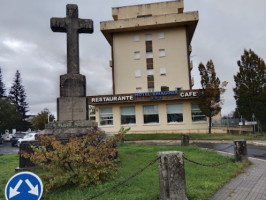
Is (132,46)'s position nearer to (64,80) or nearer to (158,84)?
(158,84)

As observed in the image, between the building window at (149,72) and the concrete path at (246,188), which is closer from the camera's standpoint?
the concrete path at (246,188)

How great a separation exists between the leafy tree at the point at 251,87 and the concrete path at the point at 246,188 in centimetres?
1831

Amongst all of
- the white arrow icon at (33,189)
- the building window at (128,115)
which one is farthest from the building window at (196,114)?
the white arrow icon at (33,189)

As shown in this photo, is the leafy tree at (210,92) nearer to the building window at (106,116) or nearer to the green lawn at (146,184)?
the building window at (106,116)

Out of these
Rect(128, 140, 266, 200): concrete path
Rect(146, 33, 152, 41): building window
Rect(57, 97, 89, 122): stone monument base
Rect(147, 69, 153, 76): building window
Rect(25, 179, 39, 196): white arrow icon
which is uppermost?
Rect(146, 33, 152, 41): building window

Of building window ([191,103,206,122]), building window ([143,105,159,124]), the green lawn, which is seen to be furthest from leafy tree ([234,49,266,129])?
the green lawn

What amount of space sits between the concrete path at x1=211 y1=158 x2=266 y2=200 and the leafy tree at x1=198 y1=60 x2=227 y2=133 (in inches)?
733

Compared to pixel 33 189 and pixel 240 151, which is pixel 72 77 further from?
pixel 240 151

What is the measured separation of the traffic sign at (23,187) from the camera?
3223mm

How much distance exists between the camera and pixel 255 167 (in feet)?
28.6

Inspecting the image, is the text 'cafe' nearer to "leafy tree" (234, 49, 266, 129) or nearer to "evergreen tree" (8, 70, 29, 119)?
"leafy tree" (234, 49, 266, 129)

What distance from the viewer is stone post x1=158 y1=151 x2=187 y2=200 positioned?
15.6 feet

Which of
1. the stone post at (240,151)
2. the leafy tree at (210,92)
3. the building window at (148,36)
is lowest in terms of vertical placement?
the stone post at (240,151)

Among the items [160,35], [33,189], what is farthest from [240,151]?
[160,35]
